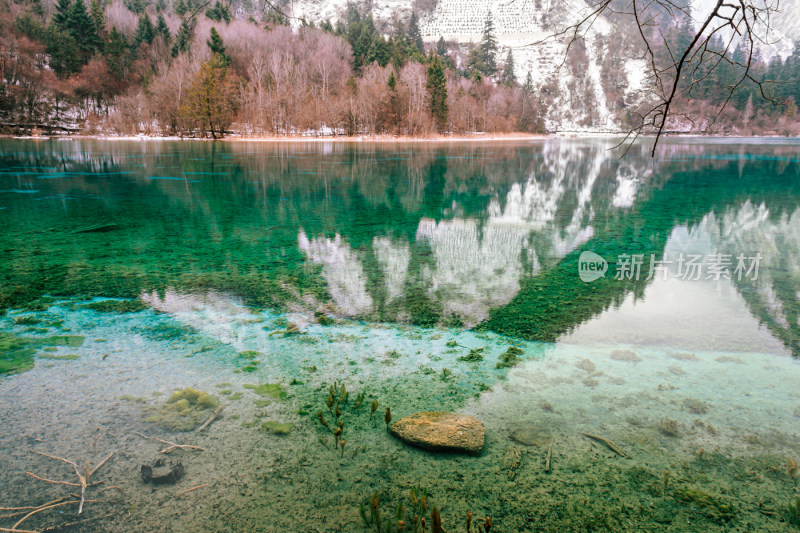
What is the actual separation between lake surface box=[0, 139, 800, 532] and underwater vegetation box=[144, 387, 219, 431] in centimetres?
2

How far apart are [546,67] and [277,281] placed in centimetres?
14180

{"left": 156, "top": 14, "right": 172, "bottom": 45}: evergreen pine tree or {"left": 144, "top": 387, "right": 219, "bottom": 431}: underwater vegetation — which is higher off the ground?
{"left": 156, "top": 14, "right": 172, "bottom": 45}: evergreen pine tree

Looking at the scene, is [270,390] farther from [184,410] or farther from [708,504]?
[708,504]

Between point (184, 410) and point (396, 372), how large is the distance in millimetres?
1610

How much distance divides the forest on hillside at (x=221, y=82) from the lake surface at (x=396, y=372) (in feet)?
170

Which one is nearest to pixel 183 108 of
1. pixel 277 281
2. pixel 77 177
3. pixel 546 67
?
pixel 77 177

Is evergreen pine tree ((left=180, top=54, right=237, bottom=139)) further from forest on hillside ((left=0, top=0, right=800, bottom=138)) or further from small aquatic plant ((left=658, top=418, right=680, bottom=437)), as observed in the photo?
small aquatic plant ((left=658, top=418, right=680, bottom=437))

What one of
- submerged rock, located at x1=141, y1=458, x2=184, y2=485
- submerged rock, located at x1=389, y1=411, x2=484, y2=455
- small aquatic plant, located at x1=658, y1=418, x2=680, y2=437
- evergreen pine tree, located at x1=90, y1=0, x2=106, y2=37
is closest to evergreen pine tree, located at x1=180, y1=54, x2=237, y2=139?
evergreen pine tree, located at x1=90, y1=0, x2=106, y2=37

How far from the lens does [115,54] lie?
71562 mm

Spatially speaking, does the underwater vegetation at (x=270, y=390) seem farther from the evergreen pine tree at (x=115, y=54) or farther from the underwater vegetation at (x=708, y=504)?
the evergreen pine tree at (x=115, y=54)

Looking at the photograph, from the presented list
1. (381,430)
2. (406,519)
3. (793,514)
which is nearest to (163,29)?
(381,430)

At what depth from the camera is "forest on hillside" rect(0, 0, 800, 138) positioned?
2309 inches

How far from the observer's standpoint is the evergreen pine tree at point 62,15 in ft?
228

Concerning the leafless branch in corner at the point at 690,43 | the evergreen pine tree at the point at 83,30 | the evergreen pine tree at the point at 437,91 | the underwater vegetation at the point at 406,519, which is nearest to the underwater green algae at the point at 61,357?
the underwater vegetation at the point at 406,519
